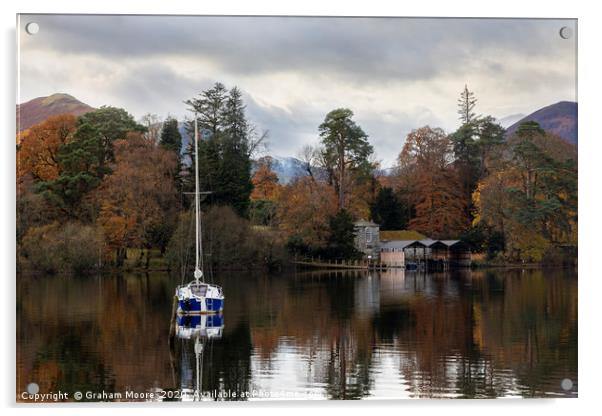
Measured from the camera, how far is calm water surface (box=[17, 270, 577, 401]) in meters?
8.93

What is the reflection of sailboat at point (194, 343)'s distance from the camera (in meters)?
9.01

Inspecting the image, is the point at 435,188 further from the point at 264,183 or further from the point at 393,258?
the point at 393,258

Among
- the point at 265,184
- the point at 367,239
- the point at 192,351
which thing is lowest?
the point at 192,351

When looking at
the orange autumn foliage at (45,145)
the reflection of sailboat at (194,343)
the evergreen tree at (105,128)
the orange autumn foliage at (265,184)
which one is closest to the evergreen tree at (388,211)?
the orange autumn foliage at (265,184)

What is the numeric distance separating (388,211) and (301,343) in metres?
7.97

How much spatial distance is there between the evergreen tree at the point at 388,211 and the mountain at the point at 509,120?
246 inches

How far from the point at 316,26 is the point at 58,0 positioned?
267 centimetres

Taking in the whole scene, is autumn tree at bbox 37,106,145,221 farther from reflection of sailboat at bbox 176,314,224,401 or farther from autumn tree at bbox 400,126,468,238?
autumn tree at bbox 400,126,468,238

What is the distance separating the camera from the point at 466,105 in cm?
1165

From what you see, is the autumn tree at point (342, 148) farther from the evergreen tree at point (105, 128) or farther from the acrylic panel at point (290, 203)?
the evergreen tree at point (105, 128)

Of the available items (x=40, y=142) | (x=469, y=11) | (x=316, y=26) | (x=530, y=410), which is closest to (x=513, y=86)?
(x=469, y=11)

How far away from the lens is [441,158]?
17359 mm

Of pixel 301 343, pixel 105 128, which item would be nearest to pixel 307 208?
pixel 105 128

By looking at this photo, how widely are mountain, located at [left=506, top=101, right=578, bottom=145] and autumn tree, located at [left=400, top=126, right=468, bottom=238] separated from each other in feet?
12.1
